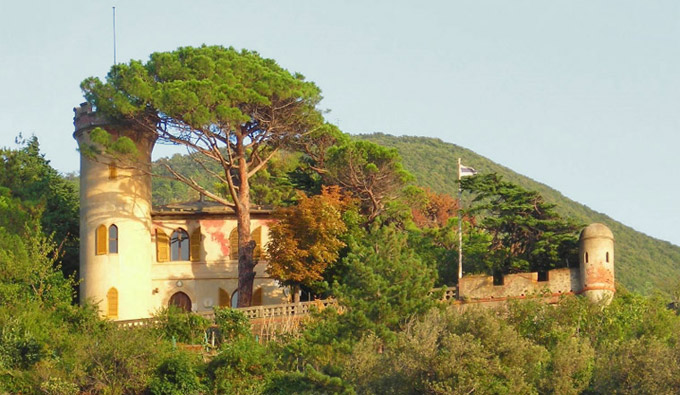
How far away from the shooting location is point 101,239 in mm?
43938

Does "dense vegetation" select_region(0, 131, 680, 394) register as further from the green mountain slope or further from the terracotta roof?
the green mountain slope

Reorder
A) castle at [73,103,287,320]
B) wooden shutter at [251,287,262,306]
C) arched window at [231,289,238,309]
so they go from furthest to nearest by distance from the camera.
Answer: arched window at [231,289,238,309] → wooden shutter at [251,287,262,306] → castle at [73,103,287,320]

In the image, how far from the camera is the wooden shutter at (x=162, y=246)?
45719 millimetres

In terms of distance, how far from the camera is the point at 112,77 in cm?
4350

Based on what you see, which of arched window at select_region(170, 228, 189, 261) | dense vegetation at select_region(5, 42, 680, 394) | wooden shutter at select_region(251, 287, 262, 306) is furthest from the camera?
arched window at select_region(170, 228, 189, 261)

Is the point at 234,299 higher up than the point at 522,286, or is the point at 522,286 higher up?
the point at 522,286

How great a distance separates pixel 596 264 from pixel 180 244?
14.5 metres

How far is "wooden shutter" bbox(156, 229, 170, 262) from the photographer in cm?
4572

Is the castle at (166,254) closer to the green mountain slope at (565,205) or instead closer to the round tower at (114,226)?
the round tower at (114,226)

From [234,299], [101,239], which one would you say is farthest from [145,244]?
[234,299]

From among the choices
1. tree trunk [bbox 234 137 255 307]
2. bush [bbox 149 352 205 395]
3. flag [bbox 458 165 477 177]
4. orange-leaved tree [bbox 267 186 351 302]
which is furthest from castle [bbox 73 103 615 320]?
bush [bbox 149 352 205 395]

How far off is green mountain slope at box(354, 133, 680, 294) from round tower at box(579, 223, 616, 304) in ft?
76.3

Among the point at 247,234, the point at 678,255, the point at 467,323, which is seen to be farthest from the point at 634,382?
the point at 678,255

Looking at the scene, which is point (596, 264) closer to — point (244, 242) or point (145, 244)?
point (244, 242)
